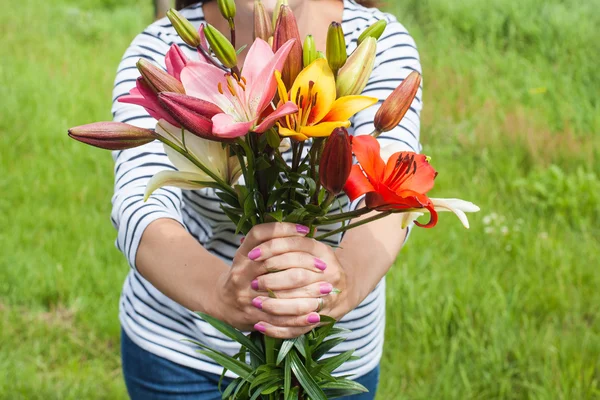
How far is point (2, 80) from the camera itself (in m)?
3.94

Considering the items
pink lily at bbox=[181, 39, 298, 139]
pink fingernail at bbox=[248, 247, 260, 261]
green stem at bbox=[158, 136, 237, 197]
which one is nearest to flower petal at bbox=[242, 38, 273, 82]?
pink lily at bbox=[181, 39, 298, 139]

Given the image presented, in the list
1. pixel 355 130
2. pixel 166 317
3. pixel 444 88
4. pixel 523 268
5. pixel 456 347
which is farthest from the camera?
pixel 444 88

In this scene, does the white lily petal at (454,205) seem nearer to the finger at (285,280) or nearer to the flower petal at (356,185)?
the flower petal at (356,185)

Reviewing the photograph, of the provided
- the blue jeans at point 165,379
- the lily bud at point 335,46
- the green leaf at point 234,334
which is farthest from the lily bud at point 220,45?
Result: the blue jeans at point 165,379

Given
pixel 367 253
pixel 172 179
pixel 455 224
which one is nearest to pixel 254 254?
pixel 172 179

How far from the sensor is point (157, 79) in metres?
0.74

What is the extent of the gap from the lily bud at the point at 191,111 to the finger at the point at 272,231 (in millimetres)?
164

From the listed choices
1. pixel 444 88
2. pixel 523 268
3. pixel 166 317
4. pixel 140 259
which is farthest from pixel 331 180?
pixel 444 88

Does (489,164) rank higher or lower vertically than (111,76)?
lower

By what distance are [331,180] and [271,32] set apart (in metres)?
0.21

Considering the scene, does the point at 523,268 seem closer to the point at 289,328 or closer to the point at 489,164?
the point at 489,164

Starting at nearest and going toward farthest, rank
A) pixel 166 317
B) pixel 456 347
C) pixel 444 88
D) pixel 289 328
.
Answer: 1. pixel 289 328
2. pixel 166 317
3. pixel 456 347
4. pixel 444 88

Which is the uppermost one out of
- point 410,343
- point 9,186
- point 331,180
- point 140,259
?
point 331,180

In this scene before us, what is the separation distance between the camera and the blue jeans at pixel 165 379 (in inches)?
52.4
